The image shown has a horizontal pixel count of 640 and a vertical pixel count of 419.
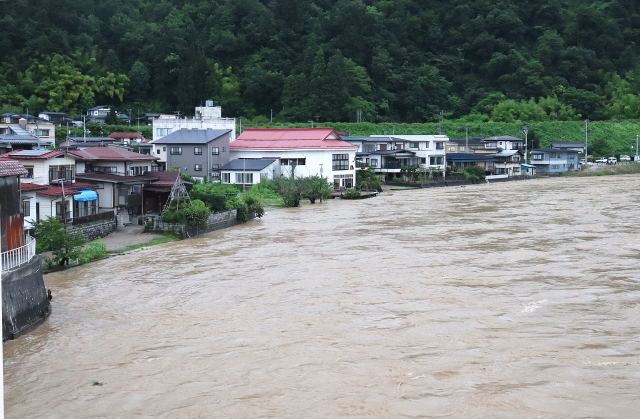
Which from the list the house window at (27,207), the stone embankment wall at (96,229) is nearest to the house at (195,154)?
the stone embankment wall at (96,229)

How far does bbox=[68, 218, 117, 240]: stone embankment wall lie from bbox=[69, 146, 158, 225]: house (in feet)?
3.73

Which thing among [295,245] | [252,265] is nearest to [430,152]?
[295,245]

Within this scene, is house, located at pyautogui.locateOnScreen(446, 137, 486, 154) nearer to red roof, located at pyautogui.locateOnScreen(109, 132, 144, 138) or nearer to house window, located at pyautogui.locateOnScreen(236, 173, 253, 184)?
house window, located at pyautogui.locateOnScreen(236, 173, 253, 184)

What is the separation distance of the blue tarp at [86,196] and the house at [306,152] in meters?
12.6

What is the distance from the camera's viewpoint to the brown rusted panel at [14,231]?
10688mm

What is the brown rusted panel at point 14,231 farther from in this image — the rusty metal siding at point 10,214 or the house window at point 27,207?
the house window at point 27,207

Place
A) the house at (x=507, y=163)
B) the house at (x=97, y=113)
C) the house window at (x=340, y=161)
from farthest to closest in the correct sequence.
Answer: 1. the house at (x=97, y=113)
2. the house at (x=507, y=163)
3. the house window at (x=340, y=161)

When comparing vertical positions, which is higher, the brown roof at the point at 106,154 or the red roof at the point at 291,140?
the red roof at the point at 291,140

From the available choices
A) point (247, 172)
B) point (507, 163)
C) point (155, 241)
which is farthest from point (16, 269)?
point (507, 163)

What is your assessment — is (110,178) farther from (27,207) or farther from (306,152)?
(306,152)

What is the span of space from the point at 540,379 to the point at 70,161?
14.6 metres

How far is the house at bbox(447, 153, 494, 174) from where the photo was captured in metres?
41.0

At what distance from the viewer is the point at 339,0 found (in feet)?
213

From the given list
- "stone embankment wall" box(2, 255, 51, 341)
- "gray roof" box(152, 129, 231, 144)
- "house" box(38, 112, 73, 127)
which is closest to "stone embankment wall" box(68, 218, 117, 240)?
"stone embankment wall" box(2, 255, 51, 341)
